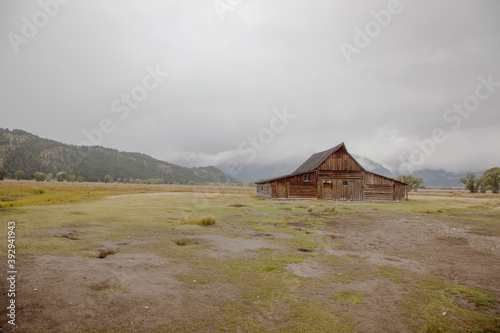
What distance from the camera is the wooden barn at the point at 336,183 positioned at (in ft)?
125

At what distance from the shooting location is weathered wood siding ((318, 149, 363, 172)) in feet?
127

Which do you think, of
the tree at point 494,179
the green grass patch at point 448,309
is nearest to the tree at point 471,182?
the tree at point 494,179

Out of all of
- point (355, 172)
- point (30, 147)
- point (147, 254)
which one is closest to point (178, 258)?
point (147, 254)

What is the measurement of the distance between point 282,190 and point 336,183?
340 inches

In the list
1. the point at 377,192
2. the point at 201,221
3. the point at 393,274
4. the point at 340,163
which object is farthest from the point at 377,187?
the point at 393,274

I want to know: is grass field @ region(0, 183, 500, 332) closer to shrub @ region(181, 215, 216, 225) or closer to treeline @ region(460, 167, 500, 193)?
shrub @ region(181, 215, 216, 225)

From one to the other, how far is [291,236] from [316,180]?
93.1 ft

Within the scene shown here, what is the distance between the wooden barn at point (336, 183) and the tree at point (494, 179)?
5857cm

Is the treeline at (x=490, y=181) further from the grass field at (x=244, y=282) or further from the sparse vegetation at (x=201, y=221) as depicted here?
the sparse vegetation at (x=201, y=221)

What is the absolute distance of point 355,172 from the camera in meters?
39.3

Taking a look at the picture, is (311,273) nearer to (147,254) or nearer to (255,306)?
(255,306)

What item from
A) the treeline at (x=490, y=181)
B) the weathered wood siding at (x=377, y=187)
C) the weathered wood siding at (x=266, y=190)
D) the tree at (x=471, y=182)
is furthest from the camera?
the tree at (x=471, y=182)

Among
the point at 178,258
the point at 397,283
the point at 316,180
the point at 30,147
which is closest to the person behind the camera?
the point at 397,283

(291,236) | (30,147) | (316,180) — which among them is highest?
(30,147)
